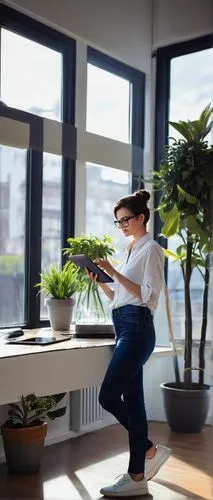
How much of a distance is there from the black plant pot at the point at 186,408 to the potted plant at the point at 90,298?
2.69 feet

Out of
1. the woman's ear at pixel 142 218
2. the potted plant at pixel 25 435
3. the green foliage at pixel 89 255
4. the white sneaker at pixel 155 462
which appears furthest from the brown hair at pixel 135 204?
the white sneaker at pixel 155 462

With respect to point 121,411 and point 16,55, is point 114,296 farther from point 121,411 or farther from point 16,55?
point 16,55

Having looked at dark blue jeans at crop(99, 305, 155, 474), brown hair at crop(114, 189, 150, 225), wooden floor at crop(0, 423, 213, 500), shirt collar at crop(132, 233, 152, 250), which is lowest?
wooden floor at crop(0, 423, 213, 500)

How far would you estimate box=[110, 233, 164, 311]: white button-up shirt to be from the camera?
108 inches

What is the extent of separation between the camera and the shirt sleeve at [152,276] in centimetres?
274

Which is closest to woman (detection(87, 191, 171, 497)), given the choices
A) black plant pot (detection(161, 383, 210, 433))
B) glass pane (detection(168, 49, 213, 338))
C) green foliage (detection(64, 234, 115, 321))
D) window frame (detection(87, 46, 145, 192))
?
green foliage (detection(64, 234, 115, 321))

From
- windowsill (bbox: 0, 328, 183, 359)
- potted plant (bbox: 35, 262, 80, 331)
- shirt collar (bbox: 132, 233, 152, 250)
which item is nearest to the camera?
windowsill (bbox: 0, 328, 183, 359)

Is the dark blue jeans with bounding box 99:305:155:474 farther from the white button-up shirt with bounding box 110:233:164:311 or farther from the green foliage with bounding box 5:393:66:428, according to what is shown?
the green foliage with bounding box 5:393:66:428

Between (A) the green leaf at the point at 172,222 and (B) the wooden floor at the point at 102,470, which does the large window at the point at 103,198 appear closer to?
(A) the green leaf at the point at 172,222

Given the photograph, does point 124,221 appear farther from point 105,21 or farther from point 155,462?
point 105,21

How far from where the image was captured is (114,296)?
2.94m

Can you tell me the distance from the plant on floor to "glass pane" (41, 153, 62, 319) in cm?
62

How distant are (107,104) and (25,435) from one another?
2.22 meters

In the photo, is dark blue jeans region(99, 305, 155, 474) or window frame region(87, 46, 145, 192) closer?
dark blue jeans region(99, 305, 155, 474)
